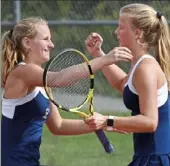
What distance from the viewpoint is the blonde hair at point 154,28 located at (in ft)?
20.3

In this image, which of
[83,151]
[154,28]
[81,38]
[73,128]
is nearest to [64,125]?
[73,128]

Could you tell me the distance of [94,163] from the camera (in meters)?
9.41

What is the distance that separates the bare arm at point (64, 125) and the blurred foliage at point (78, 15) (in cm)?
384

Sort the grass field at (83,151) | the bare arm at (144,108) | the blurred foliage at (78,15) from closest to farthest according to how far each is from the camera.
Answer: the bare arm at (144,108) → the grass field at (83,151) → the blurred foliage at (78,15)

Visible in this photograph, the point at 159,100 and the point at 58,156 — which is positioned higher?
the point at 159,100

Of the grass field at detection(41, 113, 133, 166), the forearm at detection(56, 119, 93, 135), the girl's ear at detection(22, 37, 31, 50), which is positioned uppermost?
the girl's ear at detection(22, 37, 31, 50)

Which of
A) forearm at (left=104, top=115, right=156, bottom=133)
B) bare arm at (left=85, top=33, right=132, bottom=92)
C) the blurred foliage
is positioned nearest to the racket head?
bare arm at (left=85, top=33, right=132, bottom=92)

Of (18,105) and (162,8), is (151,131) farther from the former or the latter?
(162,8)

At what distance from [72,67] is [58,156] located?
139 inches

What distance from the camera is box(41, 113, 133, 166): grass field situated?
9.45 metres

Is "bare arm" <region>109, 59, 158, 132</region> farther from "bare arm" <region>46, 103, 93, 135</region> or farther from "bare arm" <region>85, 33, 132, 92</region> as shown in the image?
"bare arm" <region>46, 103, 93, 135</region>

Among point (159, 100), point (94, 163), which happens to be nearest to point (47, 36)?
point (159, 100)

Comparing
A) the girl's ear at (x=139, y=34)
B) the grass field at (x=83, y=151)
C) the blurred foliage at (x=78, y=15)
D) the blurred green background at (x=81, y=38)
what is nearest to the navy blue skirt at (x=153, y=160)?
the girl's ear at (x=139, y=34)

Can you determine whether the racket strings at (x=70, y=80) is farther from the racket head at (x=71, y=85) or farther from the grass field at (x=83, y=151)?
the grass field at (x=83, y=151)
